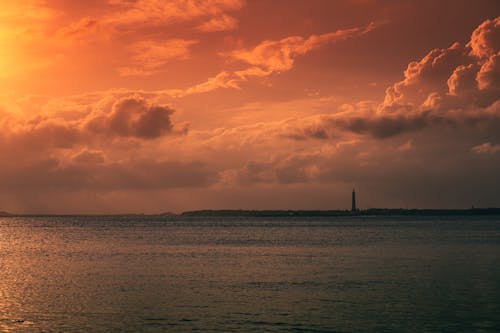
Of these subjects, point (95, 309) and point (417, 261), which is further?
point (417, 261)

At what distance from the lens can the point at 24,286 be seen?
186 ft

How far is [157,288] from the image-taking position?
54500mm

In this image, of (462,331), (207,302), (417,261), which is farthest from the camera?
(417,261)

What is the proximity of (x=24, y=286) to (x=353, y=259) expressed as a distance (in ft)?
165

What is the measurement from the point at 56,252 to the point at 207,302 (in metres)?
67.6

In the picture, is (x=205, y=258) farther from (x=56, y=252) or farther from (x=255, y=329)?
(x=255, y=329)

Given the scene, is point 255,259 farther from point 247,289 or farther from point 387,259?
point 247,289

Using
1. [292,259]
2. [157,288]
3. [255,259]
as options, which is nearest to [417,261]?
[292,259]

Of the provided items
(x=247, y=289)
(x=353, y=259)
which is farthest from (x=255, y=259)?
(x=247, y=289)

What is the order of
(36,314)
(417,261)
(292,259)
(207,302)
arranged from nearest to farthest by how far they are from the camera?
(36,314)
(207,302)
(417,261)
(292,259)

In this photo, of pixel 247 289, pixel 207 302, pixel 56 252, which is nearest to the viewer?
pixel 207 302

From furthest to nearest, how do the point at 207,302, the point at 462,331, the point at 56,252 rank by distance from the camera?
the point at 56,252 → the point at 207,302 → the point at 462,331

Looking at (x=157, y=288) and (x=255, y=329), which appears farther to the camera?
(x=157, y=288)

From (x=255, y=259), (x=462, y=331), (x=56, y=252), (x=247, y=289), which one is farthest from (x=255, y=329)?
(x=56, y=252)
